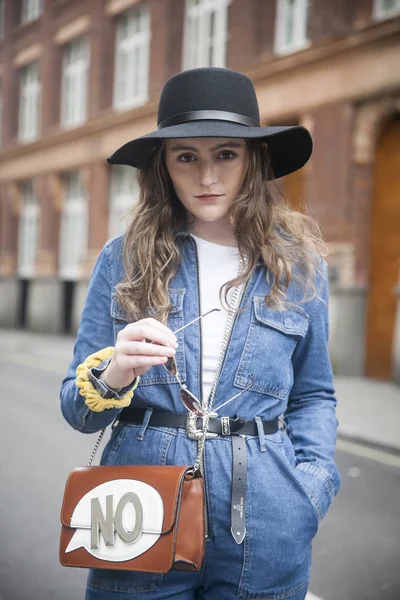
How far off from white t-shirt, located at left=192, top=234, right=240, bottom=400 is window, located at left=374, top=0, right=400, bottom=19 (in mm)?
9583

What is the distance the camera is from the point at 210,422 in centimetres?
155

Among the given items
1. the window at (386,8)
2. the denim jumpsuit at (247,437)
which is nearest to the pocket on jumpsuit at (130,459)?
the denim jumpsuit at (247,437)

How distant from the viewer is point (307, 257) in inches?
69.9

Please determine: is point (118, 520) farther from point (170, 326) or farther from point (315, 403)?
point (315, 403)

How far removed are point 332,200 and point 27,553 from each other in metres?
8.45

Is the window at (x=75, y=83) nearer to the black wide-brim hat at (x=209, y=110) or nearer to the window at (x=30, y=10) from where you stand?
the window at (x=30, y=10)

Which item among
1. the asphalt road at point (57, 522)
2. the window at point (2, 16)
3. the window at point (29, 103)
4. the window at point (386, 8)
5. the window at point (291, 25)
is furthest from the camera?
the window at point (2, 16)

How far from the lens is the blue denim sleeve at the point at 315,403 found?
67.2 inches

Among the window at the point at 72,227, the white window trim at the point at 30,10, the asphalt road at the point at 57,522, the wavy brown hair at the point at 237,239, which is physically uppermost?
the white window trim at the point at 30,10

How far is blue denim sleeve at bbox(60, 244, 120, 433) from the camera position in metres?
1.60

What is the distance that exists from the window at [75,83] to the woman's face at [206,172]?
18.0m

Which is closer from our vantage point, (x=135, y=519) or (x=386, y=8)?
(x=135, y=519)

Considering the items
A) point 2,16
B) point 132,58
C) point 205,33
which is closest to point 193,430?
point 205,33

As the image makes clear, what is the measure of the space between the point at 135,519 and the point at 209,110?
3.19ft
